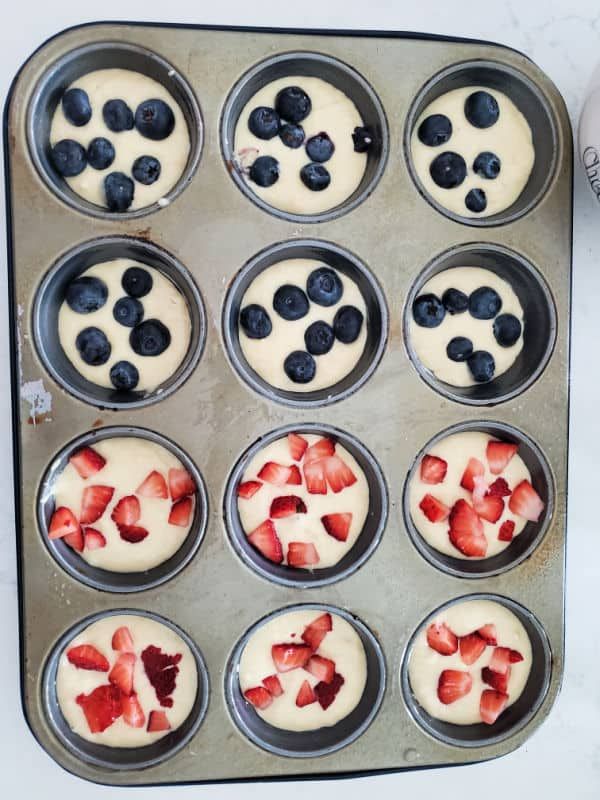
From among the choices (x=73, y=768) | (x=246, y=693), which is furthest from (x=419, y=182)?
(x=73, y=768)

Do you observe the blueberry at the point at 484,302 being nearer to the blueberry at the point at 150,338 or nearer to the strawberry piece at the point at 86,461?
the blueberry at the point at 150,338

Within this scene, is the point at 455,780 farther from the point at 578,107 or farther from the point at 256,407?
the point at 578,107

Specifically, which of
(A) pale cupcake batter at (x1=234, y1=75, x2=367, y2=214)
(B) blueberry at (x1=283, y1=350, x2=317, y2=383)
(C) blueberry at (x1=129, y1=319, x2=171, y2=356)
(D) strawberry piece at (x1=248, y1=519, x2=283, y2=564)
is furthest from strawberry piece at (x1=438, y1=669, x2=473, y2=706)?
(A) pale cupcake batter at (x1=234, y1=75, x2=367, y2=214)

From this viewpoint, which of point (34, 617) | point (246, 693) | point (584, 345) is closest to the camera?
point (34, 617)

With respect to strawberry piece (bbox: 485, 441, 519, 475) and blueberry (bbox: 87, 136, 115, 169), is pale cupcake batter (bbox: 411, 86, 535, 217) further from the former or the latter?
blueberry (bbox: 87, 136, 115, 169)

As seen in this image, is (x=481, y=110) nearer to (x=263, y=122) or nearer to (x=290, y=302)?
(x=263, y=122)

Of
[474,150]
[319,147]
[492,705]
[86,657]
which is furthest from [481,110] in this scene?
[86,657]
